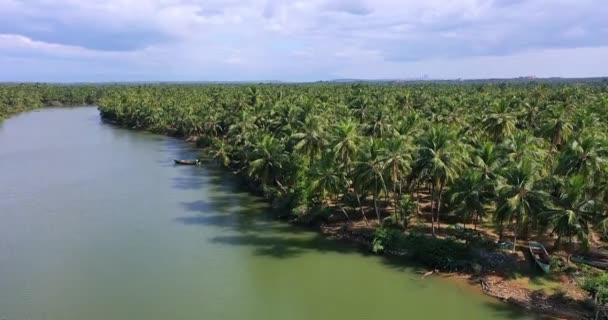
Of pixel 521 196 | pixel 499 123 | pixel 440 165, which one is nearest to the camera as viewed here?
pixel 521 196

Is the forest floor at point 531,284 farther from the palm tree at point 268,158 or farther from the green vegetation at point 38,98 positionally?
the green vegetation at point 38,98

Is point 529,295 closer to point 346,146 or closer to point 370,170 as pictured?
point 370,170

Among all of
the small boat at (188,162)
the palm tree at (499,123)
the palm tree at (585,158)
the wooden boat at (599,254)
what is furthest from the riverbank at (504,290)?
the small boat at (188,162)

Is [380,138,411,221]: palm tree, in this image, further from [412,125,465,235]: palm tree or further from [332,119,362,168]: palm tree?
[332,119,362,168]: palm tree

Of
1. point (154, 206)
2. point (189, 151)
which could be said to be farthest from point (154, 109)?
Answer: point (154, 206)

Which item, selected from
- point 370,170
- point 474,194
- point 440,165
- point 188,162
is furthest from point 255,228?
point 188,162

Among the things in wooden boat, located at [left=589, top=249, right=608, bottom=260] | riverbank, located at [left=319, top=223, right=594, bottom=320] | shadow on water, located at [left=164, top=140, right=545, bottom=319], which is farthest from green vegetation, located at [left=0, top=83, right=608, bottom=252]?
riverbank, located at [left=319, top=223, right=594, bottom=320]
